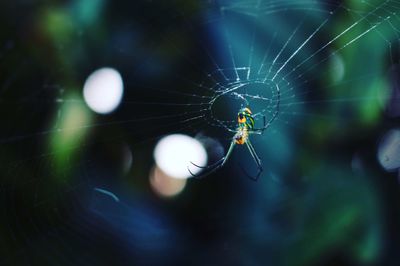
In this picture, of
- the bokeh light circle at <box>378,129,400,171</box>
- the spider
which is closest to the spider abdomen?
the spider

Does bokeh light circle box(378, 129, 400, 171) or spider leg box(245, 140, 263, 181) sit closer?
bokeh light circle box(378, 129, 400, 171)

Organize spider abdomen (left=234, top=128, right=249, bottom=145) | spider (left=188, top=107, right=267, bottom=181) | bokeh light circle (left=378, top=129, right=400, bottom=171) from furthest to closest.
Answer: spider abdomen (left=234, top=128, right=249, bottom=145)
spider (left=188, top=107, right=267, bottom=181)
bokeh light circle (left=378, top=129, right=400, bottom=171)

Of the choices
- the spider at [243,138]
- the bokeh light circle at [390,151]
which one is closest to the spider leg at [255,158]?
the spider at [243,138]

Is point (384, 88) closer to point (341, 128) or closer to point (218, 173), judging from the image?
point (341, 128)

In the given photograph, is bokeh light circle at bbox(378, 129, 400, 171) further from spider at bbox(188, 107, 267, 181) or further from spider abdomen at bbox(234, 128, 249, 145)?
spider abdomen at bbox(234, 128, 249, 145)

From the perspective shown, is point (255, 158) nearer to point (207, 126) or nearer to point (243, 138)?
point (243, 138)

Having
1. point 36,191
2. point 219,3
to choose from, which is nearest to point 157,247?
point 36,191

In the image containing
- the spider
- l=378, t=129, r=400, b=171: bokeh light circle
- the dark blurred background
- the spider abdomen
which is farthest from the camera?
the spider abdomen
